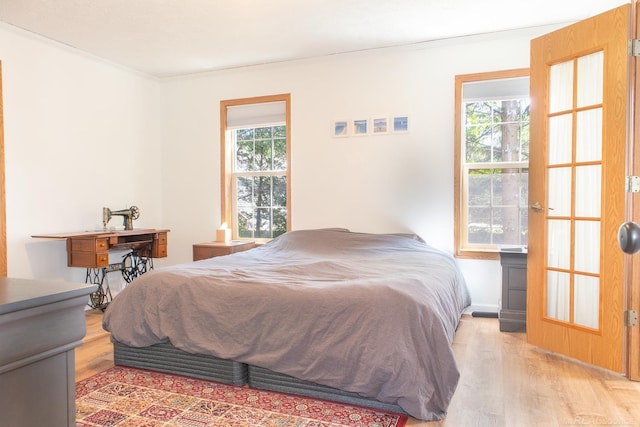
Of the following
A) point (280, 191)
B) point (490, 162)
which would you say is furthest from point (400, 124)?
point (280, 191)

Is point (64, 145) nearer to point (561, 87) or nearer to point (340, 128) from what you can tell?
point (340, 128)

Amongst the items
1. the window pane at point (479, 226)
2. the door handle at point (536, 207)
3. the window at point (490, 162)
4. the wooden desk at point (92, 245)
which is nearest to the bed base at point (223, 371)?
the wooden desk at point (92, 245)

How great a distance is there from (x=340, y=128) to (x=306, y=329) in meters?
2.74

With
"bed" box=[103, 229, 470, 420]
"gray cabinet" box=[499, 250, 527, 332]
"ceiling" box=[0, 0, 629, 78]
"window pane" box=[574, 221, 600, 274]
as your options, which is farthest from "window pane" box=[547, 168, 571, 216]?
"ceiling" box=[0, 0, 629, 78]

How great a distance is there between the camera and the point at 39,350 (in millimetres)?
702

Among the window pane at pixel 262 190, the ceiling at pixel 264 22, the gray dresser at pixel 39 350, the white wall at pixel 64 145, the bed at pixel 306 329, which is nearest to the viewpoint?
the gray dresser at pixel 39 350

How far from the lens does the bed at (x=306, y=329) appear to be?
204 cm

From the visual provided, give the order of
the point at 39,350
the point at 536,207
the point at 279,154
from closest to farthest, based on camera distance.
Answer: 1. the point at 39,350
2. the point at 536,207
3. the point at 279,154

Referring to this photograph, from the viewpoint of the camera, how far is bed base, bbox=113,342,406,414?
2221 mm

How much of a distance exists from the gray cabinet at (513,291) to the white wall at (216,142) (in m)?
0.43

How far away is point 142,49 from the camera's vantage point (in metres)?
4.36

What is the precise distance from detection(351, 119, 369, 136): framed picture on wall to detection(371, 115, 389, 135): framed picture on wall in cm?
6

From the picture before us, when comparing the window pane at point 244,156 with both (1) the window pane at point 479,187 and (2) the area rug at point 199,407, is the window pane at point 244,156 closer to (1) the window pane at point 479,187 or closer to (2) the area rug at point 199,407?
(1) the window pane at point 479,187

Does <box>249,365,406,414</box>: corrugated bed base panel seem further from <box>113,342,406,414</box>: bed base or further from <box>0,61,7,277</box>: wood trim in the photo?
<box>0,61,7,277</box>: wood trim
